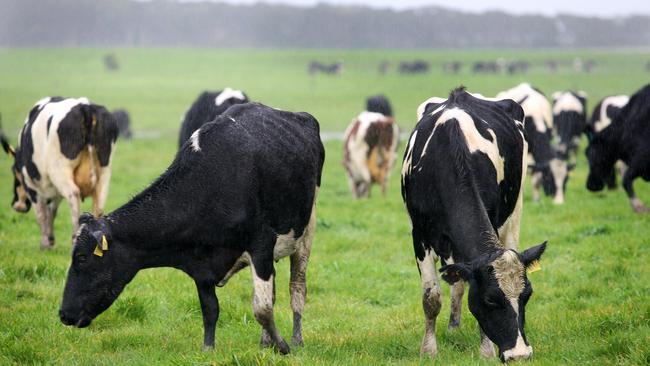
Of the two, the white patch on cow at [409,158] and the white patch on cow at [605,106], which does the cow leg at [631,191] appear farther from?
the white patch on cow at [409,158]

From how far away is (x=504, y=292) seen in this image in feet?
20.9

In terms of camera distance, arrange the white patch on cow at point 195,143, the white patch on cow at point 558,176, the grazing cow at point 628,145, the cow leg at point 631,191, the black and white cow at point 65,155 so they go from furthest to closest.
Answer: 1. the white patch on cow at point 558,176
2. the cow leg at point 631,191
3. the grazing cow at point 628,145
4. the black and white cow at point 65,155
5. the white patch on cow at point 195,143

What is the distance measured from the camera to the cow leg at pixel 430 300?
7430 mm

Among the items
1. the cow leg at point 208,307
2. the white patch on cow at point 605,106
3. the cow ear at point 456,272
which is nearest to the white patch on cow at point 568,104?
the white patch on cow at point 605,106

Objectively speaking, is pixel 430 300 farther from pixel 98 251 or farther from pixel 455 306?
pixel 98 251

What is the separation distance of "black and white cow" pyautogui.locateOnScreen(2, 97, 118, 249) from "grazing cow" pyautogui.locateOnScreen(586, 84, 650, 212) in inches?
327

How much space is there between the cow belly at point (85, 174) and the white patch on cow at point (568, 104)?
46.2ft

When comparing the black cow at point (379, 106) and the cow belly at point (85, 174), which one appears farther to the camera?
the black cow at point (379, 106)

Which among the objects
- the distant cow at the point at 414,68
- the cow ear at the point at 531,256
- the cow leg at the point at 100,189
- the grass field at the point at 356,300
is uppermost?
the distant cow at the point at 414,68

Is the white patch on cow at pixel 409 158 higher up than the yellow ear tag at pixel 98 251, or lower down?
higher up

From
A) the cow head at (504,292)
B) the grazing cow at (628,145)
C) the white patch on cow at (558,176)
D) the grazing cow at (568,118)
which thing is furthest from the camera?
the grazing cow at (568,118)

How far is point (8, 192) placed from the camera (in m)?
20.4

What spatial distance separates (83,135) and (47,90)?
176 ft

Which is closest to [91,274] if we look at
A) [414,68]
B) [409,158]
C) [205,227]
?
[205,227]
